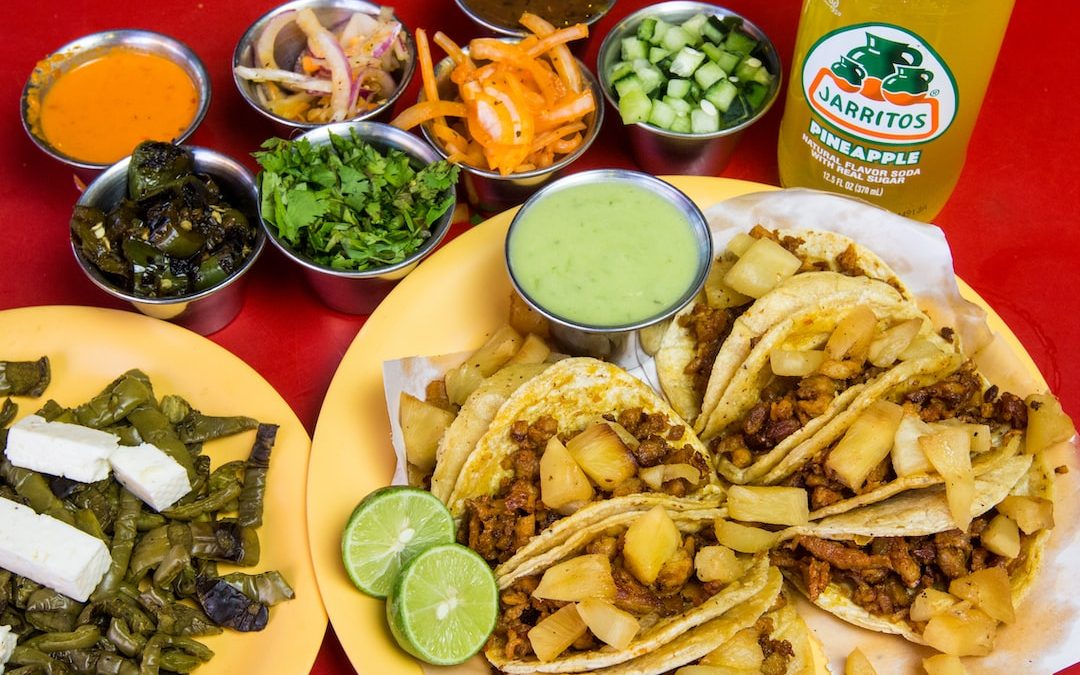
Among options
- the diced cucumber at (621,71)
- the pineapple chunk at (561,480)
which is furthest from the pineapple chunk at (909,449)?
the diced cucumber at (621,71)

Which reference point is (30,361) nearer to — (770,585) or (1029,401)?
(770,585)

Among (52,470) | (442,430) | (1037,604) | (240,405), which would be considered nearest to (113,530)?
(52,470)

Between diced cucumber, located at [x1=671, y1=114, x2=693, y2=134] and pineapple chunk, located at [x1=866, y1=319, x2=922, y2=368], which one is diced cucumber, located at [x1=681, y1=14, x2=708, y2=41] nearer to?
diced cucumber, located at [x1=671, y1=114, x2=693, y2=134]

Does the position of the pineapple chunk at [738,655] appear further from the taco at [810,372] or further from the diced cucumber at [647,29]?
the diced cucumber at [647,29]

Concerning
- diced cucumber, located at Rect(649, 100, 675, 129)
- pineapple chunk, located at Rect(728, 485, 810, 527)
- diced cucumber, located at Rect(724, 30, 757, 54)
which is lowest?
pineapple chunk, located at Rect(728, 485, 810, 527)

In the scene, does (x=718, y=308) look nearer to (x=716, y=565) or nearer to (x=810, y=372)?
(x=810, y=372)

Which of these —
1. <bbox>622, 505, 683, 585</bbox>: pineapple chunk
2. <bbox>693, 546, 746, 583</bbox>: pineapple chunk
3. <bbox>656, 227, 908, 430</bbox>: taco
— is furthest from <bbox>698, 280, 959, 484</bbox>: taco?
<bbox>622, 505, 683, 585</bbox>: pineapple chunk
